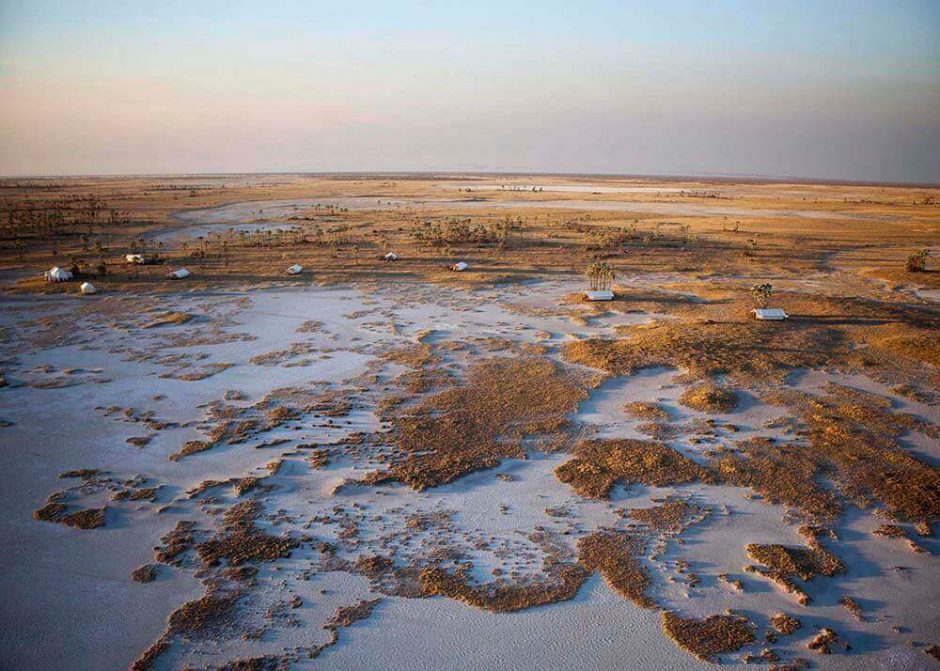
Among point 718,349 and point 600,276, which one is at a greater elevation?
point 600,276

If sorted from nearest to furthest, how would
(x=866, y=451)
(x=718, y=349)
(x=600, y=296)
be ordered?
(x=866, y=451) < (x=718, y=349) < (x=600, y=296)

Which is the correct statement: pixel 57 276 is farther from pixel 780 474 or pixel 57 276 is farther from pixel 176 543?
pixel 780 474

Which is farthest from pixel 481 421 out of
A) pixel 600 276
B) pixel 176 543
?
pixel 600 276

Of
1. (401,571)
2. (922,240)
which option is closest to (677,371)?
(401,571)

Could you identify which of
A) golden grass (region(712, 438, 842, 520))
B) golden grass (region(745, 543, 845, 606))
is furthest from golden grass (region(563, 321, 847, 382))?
golden grass (region(745, 543, 845, 606))

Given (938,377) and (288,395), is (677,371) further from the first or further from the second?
(288,395)
